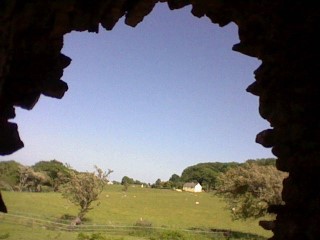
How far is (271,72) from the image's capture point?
5.92 meters

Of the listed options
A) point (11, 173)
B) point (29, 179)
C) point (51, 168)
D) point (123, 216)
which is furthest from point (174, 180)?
point (123, 216)

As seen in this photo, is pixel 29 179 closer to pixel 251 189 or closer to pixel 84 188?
pixel 84 188

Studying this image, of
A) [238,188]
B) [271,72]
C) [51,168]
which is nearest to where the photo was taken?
[271,72]

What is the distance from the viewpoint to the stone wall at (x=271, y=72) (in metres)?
4.80

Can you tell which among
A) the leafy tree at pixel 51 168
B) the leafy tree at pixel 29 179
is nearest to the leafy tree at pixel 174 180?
the leafy tree at pixel 51 168

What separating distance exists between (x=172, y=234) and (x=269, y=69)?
26.6 m

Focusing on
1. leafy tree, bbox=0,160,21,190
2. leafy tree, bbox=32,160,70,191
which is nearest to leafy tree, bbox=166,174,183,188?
leafy tree, bbox=32,160,70,191

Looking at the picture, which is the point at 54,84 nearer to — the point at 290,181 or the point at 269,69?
the point at 269,69

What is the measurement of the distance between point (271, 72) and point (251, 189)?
108ft

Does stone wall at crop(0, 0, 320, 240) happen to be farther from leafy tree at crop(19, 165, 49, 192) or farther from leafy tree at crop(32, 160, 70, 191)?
leafy tree at crop(32, 160, 70, 191)

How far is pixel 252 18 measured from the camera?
6066 mm

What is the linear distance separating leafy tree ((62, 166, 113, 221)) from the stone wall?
35.7m

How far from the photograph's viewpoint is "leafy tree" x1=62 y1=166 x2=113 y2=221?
39.8m

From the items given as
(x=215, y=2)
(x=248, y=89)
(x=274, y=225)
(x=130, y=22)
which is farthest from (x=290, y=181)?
(x=130, y=22)
